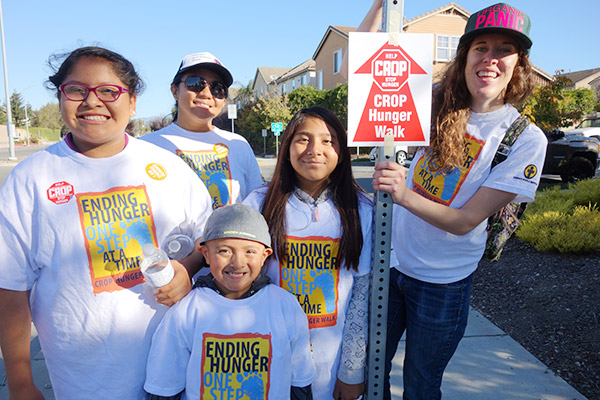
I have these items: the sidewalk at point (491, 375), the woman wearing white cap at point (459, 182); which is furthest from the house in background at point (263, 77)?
the woman wearing white cap at point (459, 182)

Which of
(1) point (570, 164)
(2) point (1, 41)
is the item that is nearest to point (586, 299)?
(1) point (570, 164)

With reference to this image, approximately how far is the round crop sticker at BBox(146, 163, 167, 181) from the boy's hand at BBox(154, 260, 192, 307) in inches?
13.7

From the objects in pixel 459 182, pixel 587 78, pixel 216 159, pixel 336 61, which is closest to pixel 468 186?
pixel 459 182

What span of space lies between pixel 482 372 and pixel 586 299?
1705mm

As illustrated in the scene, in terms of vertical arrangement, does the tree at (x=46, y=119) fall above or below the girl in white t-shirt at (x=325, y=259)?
above

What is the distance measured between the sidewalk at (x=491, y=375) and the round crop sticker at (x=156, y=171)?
2.26 meters

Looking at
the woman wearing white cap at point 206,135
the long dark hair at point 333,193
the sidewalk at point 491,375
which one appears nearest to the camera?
the long dark hair at point 333,193

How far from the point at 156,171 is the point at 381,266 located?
1.00m

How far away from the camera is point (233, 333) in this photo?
5.04 ft

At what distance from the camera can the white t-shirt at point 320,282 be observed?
1759mm

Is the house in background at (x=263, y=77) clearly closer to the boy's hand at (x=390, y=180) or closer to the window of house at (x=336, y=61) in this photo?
the window of house at (x=336, y=61)

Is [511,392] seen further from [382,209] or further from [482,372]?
[382,209]

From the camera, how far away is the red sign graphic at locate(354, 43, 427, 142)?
1.46 metres

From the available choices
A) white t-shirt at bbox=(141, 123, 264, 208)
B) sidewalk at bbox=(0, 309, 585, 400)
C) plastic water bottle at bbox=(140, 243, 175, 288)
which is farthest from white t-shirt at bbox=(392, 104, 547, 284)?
sidewalk at bbox=(0, 309, 585, 400)
